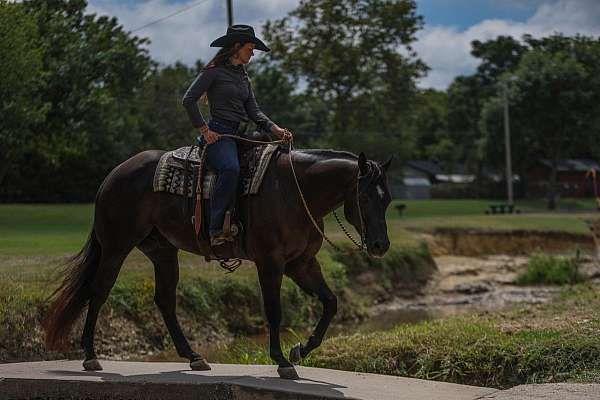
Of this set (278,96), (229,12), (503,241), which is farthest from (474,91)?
(229,12)

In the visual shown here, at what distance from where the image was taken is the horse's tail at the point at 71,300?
31.1ft

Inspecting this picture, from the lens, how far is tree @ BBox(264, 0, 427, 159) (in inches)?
1962

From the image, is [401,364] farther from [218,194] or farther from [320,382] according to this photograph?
[218,194]

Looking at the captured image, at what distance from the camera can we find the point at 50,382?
8516 mm

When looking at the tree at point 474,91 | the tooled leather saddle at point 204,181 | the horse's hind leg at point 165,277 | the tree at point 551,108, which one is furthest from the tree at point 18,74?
the tree at point 474,91

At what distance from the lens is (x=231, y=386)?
783 cm

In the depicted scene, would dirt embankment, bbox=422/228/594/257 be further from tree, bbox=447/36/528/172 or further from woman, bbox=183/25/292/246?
tree, bbox=447/36/528/172

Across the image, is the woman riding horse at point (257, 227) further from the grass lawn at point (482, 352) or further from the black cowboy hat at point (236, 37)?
the grass lawn at point (482, 352)

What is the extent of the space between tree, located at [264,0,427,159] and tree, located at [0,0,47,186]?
65.1ft

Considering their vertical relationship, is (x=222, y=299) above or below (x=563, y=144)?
below

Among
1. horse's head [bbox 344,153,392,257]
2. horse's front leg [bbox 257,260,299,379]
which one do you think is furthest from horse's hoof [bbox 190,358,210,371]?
horse's head [bbox 344,153,392,257]

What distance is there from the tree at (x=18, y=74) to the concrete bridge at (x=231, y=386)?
2137 centimetres

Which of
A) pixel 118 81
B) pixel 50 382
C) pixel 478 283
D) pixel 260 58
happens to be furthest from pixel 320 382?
pixel 260 58

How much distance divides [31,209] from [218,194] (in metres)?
34.6
